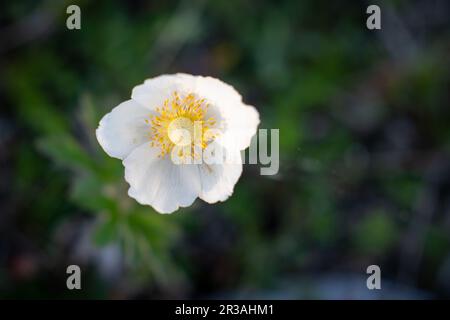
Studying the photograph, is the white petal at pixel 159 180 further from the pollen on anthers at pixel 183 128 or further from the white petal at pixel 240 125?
the white petal at pixel 240 125

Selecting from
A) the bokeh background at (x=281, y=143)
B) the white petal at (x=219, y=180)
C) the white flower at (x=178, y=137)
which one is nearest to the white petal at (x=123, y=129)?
the white flower at (x=178, y=137)

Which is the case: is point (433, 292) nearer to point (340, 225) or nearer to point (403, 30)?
point (340, 225)

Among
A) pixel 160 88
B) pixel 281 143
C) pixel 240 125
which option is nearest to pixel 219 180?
pixel 240 125

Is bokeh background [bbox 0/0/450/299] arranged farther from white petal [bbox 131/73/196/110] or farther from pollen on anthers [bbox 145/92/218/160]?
white petal [bbox 131/73/196/110]

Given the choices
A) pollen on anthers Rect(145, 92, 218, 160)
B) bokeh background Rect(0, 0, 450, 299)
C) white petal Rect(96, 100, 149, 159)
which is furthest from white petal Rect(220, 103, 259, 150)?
bokeh background Rect(0, 0, 450, 299)

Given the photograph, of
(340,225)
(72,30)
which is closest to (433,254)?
(340,225)

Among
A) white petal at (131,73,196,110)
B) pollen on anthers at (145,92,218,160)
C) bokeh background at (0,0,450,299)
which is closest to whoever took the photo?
white petal at (131,73,196,110)

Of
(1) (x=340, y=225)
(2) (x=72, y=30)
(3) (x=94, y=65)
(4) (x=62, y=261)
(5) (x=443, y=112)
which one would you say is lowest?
(4) (x=62, y=261)

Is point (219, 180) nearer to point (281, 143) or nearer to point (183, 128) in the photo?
point (183, 128)
